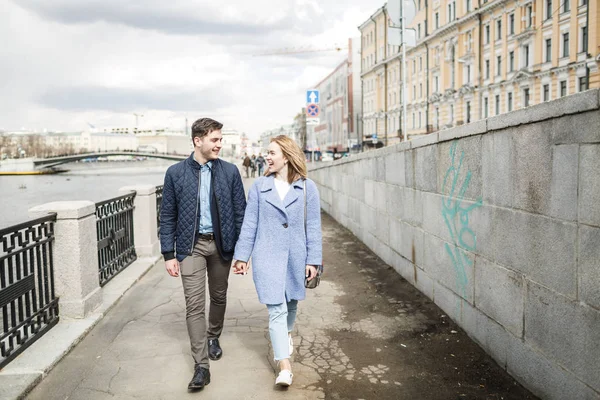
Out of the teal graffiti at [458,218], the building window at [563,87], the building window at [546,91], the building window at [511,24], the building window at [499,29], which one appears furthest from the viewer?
the building window at [499,29]

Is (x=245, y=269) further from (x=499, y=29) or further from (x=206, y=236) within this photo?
(x=499, y=29)

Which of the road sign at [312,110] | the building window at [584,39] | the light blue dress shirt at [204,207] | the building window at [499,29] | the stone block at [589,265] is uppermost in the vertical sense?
the building window at [499,29]

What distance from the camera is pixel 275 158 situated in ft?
12.1

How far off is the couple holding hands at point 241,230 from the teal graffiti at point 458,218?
58.0 inches

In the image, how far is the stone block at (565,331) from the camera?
9.39 feet

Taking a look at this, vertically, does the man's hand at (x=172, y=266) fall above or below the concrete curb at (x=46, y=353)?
above

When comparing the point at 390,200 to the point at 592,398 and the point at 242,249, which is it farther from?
the point at 592,398

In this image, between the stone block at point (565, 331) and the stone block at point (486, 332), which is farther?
the stone block at point (486, 332)

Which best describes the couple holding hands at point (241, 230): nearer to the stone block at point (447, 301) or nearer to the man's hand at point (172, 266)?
the man's hand at point (172, 266)

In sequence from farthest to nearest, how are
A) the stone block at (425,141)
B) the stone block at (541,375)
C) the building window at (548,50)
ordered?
1. the building window at (548,50)
2. the stone block at (425,141)
3. the stone block at (541,375)

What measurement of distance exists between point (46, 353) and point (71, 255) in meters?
1.01

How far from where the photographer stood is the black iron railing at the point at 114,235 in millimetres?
6500

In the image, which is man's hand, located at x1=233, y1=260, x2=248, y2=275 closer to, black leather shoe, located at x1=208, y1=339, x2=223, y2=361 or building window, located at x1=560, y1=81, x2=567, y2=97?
black leather shoe, located at x1=208, y1=339, x2=223, y2=361

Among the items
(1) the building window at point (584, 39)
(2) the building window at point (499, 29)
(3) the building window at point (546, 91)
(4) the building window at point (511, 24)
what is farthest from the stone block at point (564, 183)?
(2) the building window at point (499, 29)
